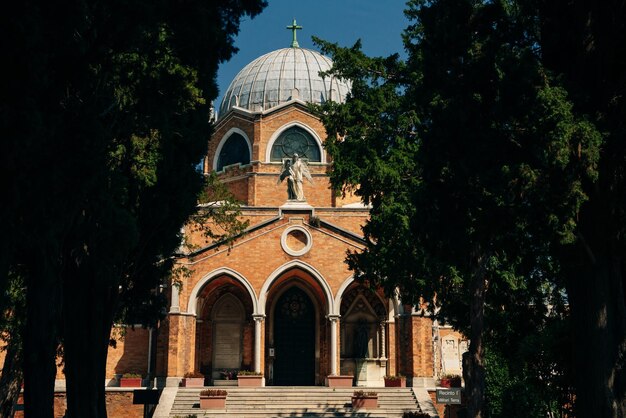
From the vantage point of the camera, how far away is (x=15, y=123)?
8.61 meters

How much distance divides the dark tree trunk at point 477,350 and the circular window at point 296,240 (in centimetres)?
1442

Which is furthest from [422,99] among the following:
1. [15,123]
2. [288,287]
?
[288,287]

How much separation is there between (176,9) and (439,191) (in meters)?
5.12

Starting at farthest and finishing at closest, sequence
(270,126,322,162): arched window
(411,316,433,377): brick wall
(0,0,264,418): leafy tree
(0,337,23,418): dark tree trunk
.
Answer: (270,126,322,162): arched window < (411,316,433,377): brick wall < (0,337,23,418): dark tree trunk < (0,0,264,418): leafy tree

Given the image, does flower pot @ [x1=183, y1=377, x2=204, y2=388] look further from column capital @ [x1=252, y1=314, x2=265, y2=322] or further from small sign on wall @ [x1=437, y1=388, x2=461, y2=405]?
small sign on wall @ [x1=437, y1=388, x2=461, y2=405]

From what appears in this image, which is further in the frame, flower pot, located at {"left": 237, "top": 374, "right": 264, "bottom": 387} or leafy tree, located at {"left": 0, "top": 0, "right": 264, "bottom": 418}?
flower pot, located at {"left": 237, "top": 374, "right": 264, "bottom": 387}

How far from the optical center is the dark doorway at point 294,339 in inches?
1252

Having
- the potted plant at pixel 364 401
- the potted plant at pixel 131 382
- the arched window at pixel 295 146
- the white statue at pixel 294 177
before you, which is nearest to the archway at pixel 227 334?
the potted plant at pixel 131 382

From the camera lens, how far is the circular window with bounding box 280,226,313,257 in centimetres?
3098

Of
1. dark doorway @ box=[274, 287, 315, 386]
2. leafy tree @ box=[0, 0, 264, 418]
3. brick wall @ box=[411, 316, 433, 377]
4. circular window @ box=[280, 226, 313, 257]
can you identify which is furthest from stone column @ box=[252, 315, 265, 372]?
leafy tree @ box=[0, 0, 264, 418]

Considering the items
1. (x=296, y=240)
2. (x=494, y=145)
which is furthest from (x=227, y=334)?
(x=494, y=145)

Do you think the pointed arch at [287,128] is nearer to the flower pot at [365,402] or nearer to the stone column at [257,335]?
the stone column at [257,335]

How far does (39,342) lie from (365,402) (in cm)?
1588

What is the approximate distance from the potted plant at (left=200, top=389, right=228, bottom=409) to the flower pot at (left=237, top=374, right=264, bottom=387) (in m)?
2.57
